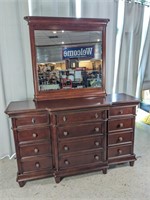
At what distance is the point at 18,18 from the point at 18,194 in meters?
1.86

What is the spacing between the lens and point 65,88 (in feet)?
6.66

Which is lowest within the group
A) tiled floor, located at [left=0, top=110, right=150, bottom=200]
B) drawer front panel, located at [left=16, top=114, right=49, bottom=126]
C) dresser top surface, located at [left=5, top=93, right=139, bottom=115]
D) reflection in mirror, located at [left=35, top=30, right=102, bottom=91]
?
tiled floor, located at [left=0, top=110, right=150, bottom=200]

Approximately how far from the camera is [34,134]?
5.67ft

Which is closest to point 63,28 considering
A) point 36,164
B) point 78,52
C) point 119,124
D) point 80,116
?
point 78,52

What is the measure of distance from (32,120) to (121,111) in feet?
3.07

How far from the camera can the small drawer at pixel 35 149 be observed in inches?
68.7

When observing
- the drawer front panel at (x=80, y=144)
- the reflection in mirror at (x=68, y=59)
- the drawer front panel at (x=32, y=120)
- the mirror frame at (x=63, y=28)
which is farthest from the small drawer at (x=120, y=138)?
the drawer front panel at (x=32, y=120)

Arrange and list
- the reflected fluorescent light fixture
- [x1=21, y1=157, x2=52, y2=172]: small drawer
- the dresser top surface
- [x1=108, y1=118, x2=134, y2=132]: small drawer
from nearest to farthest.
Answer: the dresser top surface → [x1=21, y1=157, x2=52, y2=172]: small drawer → [x1=108, y1=118, x2=134, y2=132]: small drawer → the reflected fluorescent light fixture

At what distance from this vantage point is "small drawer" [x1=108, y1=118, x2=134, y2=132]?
1.89 metres

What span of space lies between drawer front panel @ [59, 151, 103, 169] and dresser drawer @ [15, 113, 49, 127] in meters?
0.45

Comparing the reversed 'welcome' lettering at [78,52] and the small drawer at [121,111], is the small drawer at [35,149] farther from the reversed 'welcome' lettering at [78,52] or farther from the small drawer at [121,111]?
the reversed 'welcome' lettering at [78,52]

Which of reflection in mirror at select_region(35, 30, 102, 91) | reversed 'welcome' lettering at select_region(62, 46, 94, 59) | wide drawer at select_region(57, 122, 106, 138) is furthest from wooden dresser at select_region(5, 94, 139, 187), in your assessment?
reversed 'welcome' lettering at select_region(62, 46, 94, 59)

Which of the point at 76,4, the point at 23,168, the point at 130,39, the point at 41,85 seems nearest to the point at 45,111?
the point at 41,85

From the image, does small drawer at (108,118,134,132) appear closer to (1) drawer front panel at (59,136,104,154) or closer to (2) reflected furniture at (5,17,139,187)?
(2) reflected furniture at (5,17,139,187)
